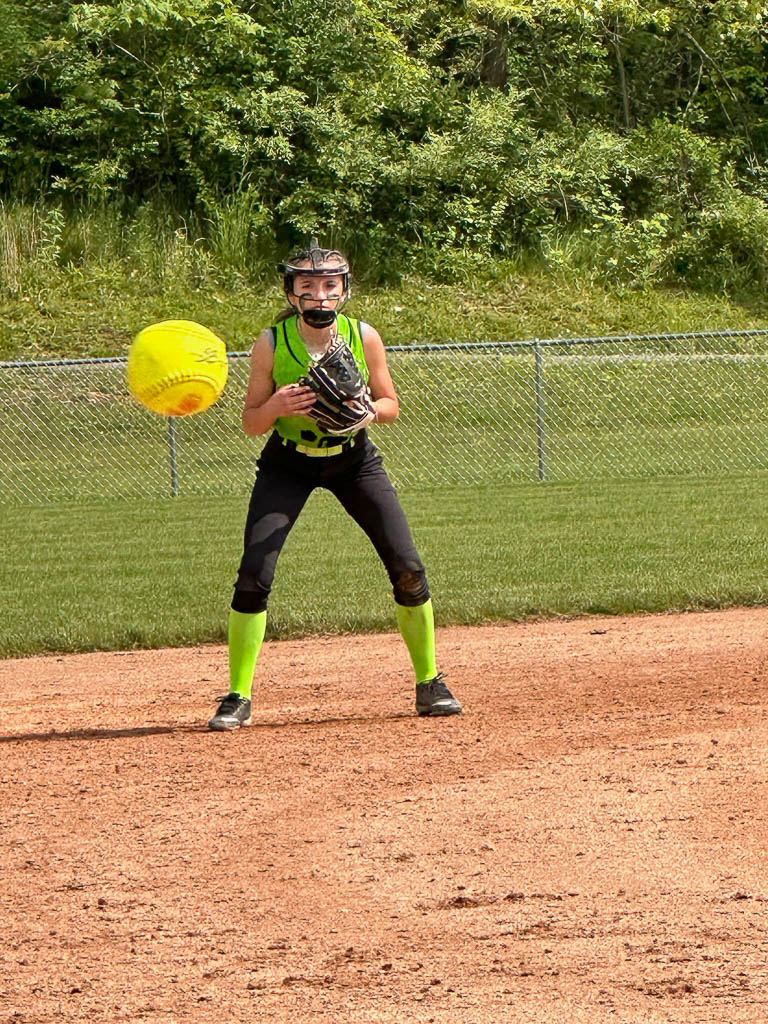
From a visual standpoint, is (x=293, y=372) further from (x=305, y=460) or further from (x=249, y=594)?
(x=249, y=594)

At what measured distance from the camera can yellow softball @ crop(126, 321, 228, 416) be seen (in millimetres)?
5984

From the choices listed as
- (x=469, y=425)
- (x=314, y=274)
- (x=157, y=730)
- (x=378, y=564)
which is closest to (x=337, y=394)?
(x=314, y=274)

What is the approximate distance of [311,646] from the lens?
874 centimetres

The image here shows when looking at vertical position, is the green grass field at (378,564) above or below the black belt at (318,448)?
below

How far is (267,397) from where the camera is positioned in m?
6.01

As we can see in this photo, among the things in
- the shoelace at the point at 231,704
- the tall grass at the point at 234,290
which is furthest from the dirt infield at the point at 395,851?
the tall grass at the point at 234,290

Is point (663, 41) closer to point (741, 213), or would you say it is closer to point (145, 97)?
point (741, 213)

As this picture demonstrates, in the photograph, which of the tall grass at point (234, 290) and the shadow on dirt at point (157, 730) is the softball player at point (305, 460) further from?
the tall grass at point (234, 290)

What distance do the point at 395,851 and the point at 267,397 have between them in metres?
2.19

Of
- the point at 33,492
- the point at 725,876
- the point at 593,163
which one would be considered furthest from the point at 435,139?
the point at 725,876

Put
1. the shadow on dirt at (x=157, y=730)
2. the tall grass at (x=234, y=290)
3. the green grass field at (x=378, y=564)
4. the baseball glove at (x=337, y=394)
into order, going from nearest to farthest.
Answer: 1. the baseball glove at (x=337, y=394)
2. the shadow on dirt at (x=157, y=730)
3. the green grass field at (x=378, y=564)
4. the tall grass at (x=234, y=290)

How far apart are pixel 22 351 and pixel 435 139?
865cm

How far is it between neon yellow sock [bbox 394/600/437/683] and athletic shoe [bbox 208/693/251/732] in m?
0.75

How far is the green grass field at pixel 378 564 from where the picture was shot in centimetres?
930
